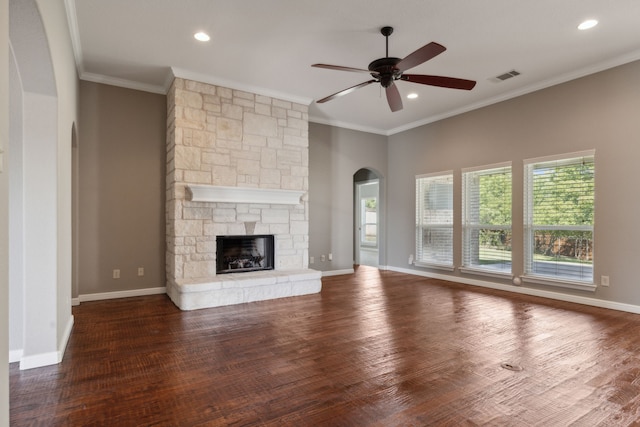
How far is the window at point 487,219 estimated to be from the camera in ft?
18.2

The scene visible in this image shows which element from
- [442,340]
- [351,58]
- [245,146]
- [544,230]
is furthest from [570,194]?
[245,146]

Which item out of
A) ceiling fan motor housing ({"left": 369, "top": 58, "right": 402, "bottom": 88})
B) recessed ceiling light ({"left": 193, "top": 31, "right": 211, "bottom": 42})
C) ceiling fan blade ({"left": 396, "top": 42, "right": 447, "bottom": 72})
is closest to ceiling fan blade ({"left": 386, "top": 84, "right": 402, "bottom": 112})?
ceiling fan motor housing ({"left": 369, "top": 58, "right": 402, "bottom": 88})

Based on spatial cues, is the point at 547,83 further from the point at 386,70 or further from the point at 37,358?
the point at 37,358

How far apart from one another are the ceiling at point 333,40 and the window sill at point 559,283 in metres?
2.80

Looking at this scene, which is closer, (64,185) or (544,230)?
(64,185)

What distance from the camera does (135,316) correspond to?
402 cm

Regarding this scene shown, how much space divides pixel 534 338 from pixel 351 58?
3.65 metres

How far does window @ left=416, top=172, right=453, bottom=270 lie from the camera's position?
6453 millimetres

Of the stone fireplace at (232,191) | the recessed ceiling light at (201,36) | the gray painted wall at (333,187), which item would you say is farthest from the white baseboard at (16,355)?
the gray painted wall at (333,187)

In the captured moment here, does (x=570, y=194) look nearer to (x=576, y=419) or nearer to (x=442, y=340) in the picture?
(x=442, y=340)

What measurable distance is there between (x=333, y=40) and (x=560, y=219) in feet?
13.0

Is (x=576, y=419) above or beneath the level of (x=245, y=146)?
beneath

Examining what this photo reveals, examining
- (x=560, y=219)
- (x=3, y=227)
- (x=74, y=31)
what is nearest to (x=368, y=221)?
(x=560, y=219)

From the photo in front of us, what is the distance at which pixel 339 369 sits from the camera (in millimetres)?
2646
